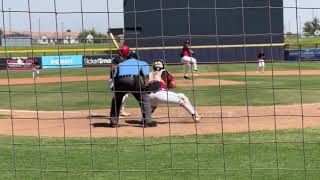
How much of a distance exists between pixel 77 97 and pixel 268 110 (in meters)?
8.13

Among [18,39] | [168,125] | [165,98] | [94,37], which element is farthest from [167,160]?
[165,98]

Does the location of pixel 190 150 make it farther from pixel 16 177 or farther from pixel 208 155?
pixel 16 177

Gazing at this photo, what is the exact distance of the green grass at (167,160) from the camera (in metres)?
7.14

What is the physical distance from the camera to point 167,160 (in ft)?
26.2

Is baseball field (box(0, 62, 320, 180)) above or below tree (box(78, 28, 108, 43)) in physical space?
below

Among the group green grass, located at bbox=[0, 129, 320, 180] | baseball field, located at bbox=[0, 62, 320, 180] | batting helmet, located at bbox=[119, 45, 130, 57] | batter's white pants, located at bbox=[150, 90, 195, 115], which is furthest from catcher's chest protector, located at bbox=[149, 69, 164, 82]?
green grass, located at bbox=[0, 129, 320, 180]

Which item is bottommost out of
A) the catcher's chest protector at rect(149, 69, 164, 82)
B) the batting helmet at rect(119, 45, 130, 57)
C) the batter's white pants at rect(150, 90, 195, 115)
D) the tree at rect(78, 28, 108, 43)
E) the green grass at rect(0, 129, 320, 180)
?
the green grass at rect(0, 129, 320, 180)

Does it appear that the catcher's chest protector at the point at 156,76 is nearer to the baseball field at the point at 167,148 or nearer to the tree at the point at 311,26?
the baseball field at the point at 167,148

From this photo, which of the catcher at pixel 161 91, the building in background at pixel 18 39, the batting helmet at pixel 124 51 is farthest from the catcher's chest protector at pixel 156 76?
the building in background at pixel 18 39

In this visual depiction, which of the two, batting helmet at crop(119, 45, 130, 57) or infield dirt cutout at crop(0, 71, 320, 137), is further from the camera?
batting helmet at crop(119, 45, 130, 57)

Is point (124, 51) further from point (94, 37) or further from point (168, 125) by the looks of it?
point (94, 37)

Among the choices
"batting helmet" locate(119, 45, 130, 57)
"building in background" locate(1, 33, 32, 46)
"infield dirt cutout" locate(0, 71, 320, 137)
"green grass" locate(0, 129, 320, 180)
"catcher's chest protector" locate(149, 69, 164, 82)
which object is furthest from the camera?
"catcher's chest protector" locate(149, 69, 164, 82)

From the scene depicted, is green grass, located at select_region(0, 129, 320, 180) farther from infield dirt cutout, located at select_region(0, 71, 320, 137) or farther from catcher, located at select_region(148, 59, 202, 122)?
catcher, located at select_region(148, 59, 202, 122)

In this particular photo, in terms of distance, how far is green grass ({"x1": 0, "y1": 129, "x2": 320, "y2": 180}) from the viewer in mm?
7145
